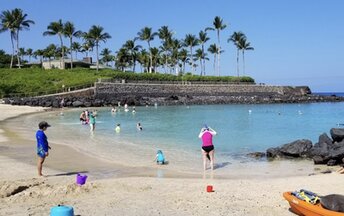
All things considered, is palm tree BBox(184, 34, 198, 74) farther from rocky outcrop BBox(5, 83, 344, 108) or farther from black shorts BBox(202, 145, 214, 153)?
black shorts BBox(202, 145, 214, 153)

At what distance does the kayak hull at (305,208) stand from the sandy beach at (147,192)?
0.25m

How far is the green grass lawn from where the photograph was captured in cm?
7088

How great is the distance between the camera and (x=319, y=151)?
17453 mm

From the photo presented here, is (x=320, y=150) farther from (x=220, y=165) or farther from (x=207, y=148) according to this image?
(x=207, y=148)

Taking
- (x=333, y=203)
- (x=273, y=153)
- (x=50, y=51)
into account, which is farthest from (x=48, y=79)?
(x=333, y=203)

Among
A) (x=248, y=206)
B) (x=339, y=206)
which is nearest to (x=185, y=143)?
(x=248, y=206)

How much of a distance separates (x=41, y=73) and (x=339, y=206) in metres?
80.7

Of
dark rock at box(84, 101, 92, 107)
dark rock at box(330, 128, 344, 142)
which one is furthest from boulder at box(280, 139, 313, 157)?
dark rock at box(84, 101, 92, 107)

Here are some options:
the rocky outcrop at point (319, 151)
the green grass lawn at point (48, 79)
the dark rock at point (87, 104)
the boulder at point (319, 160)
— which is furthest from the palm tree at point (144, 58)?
the boulder at point (319, 160)

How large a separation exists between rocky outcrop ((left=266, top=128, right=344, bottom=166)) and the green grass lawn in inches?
2267

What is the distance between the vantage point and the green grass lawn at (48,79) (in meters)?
70.9

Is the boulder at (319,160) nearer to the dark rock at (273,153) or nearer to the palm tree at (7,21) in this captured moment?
the dark rock at (273,153)

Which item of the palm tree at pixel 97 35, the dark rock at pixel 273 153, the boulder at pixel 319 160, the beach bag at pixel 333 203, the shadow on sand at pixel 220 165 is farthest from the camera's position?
the palm tree at pixel 97 35

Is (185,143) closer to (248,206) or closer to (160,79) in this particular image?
(248,206)
